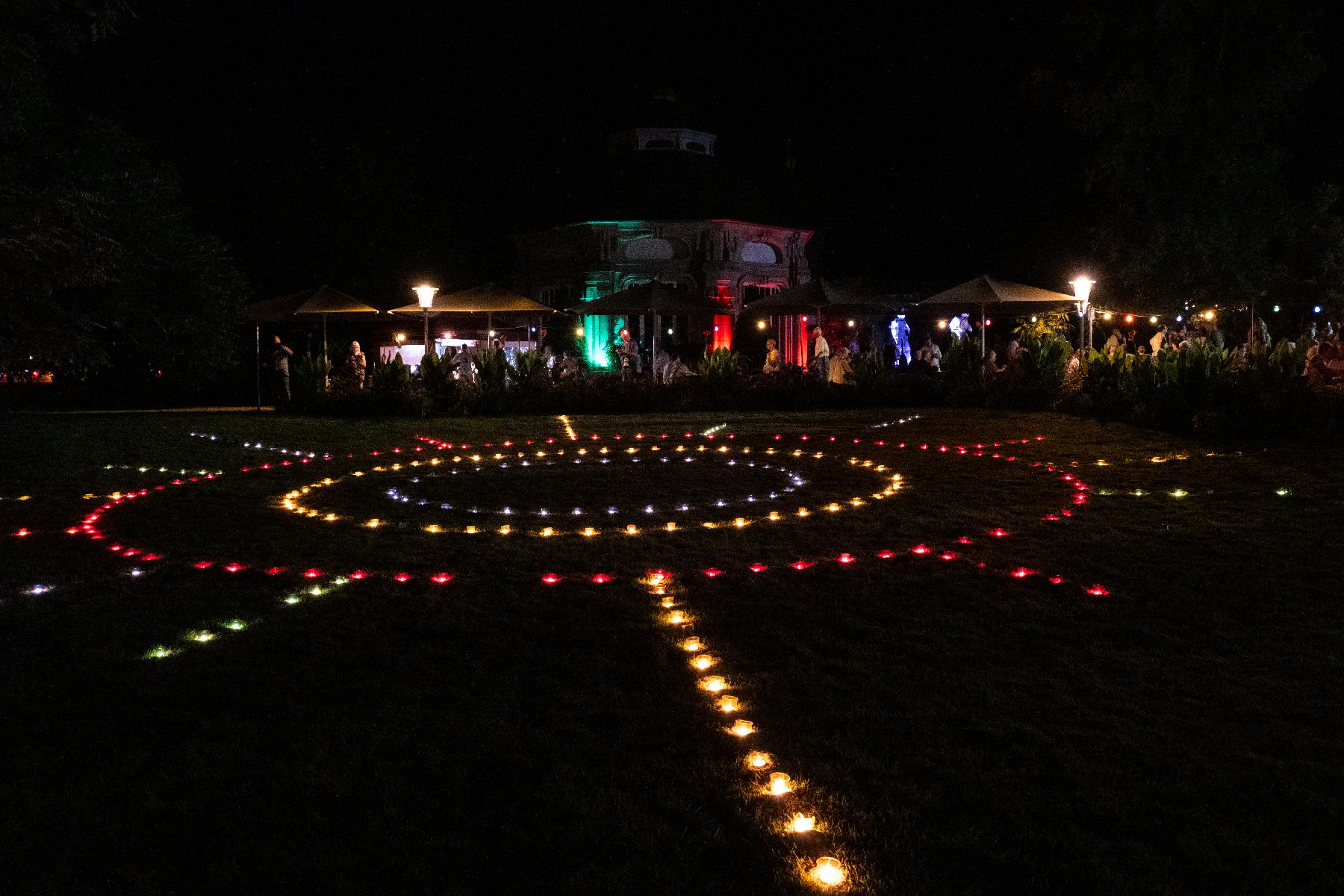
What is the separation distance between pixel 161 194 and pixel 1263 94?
27.7m

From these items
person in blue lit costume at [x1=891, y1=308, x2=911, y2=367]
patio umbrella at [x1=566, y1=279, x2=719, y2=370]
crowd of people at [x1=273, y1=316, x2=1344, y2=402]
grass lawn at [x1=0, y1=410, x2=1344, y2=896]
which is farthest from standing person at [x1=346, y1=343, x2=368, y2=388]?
person in blue lit costume at [x1=891, y1=308, x2=911, y2=367]

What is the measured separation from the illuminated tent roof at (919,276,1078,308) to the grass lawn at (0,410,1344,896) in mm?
13794

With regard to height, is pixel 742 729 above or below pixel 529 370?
below

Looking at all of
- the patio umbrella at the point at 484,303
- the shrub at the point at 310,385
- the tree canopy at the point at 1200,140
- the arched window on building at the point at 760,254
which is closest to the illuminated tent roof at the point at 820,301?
the patio umbrella at the point at 484,303

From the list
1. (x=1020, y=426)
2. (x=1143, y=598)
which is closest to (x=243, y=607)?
(x=1143, y=598)

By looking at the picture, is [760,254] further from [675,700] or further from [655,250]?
[675,700]

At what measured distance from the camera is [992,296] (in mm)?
23375

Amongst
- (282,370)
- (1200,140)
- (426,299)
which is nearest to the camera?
(426,299)

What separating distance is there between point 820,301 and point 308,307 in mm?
11119

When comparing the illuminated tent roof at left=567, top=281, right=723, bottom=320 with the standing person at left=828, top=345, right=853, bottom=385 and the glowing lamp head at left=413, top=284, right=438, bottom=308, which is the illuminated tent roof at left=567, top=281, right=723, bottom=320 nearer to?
the standing person at left=828, top=345, right=853, bottom=385

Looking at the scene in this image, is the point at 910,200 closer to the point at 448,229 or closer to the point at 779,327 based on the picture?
the point at 779,327

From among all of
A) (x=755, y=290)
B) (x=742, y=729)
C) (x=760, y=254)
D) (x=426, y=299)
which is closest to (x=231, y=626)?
(x=742, y=729)

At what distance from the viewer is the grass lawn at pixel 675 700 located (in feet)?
11.3

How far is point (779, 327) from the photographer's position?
3659cm
